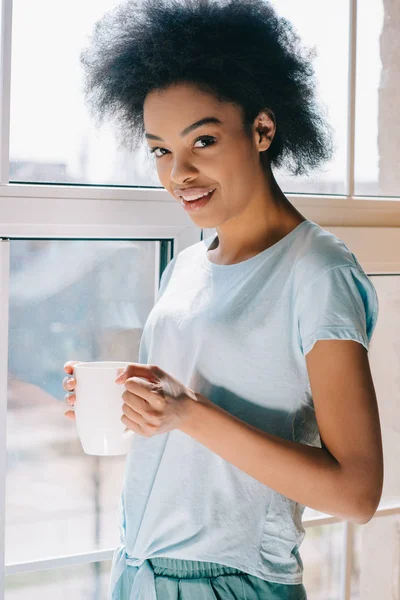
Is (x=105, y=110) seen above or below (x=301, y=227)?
above

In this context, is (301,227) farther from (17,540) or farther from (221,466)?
(17,540)

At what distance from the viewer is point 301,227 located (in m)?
1.03

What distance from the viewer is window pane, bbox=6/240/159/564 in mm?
1242

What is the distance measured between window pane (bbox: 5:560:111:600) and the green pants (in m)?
0.32

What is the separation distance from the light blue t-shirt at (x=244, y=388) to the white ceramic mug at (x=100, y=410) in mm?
139

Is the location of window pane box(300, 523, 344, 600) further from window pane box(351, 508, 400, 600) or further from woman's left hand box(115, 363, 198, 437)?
woman's left hand box(115, 363, 198, 437)

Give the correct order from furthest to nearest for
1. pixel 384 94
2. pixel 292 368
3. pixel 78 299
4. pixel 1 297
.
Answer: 1. pixel 384 94
2. pixel 78 299
3. pixel 1 297
4. pixel 292 368

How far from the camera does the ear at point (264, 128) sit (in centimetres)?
106

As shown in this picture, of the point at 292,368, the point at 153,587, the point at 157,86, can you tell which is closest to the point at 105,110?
the point at 157,86

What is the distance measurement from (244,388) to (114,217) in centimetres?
40

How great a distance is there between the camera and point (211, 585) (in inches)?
39.5

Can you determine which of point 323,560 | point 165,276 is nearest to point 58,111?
point 165,276

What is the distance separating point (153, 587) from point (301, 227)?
52cm

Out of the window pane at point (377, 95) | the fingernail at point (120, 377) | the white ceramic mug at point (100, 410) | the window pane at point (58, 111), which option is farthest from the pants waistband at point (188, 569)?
the window pane at point (377, 95)
